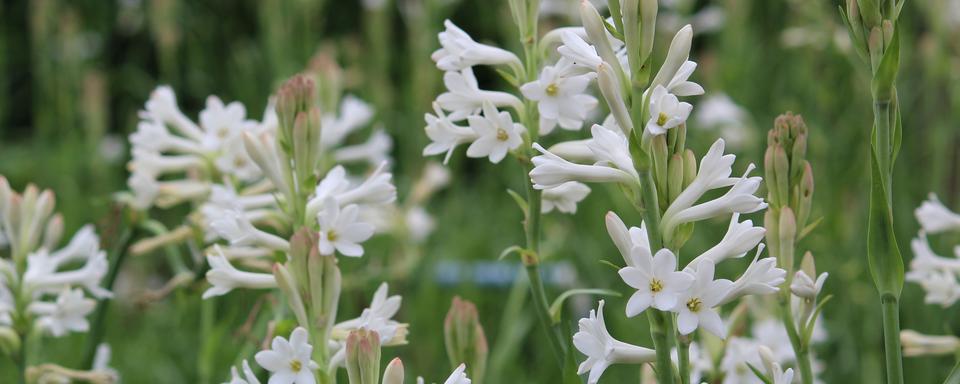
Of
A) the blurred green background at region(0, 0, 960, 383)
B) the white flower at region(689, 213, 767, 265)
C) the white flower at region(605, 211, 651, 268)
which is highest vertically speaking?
the white flower at region(605, 211, 651, 268)

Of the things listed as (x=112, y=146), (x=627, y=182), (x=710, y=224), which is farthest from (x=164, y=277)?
(x=627, y=182)

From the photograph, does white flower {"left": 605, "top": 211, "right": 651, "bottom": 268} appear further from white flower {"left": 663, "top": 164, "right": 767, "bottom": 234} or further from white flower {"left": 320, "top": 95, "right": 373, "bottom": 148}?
white flower {"left": 320, "top": 95, "right": 373, "bottom": 148}

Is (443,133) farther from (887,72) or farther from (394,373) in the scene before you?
(887,72)

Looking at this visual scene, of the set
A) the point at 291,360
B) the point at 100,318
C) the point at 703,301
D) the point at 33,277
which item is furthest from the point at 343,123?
the point at 703,301

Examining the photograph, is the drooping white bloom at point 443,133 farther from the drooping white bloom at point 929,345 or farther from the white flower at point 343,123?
the white flower at point 343,123

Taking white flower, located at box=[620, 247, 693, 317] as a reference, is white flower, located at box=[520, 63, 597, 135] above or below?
above

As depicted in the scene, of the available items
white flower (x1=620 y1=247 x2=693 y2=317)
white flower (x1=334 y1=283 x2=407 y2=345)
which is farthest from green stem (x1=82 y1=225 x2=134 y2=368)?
white flower (x1=620 y1=247 x2=693 y2=317)
